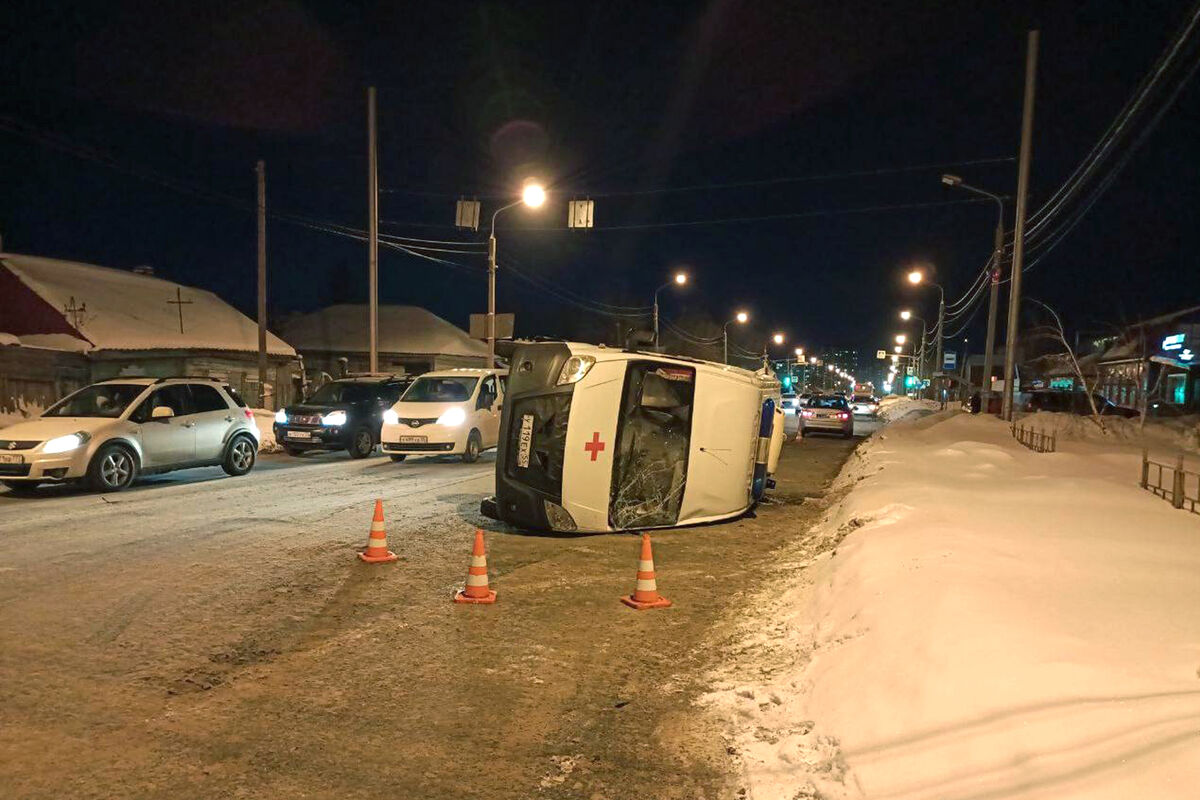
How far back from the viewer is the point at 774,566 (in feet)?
26.0

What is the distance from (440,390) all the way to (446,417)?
130cm

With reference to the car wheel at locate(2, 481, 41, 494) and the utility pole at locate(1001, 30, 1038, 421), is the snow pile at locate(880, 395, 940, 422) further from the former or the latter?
the car wheel at locate(2, 481, 41, 494)

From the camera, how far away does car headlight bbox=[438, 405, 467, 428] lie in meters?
16.0

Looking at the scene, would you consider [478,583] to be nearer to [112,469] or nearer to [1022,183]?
[112,469]

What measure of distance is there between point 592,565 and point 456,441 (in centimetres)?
879

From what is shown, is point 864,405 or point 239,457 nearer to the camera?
point 239,457

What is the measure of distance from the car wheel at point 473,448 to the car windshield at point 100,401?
5.94m

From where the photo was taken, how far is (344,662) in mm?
5027

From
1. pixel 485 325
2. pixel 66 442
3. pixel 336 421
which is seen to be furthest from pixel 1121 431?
pixel 66 442

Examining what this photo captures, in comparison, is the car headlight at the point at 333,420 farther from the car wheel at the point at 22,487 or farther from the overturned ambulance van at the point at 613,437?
the overturned ambulance van at the point at 613,437

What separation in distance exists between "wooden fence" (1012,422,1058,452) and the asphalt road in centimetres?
924

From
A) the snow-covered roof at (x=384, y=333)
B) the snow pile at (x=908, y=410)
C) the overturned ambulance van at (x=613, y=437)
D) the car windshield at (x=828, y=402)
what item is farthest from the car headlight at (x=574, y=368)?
the snow pile at (x=908, y=410)

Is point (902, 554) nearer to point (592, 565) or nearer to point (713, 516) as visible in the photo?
point (592, 565)

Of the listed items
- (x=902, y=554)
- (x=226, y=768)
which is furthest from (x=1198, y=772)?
(x=226, y=768)
